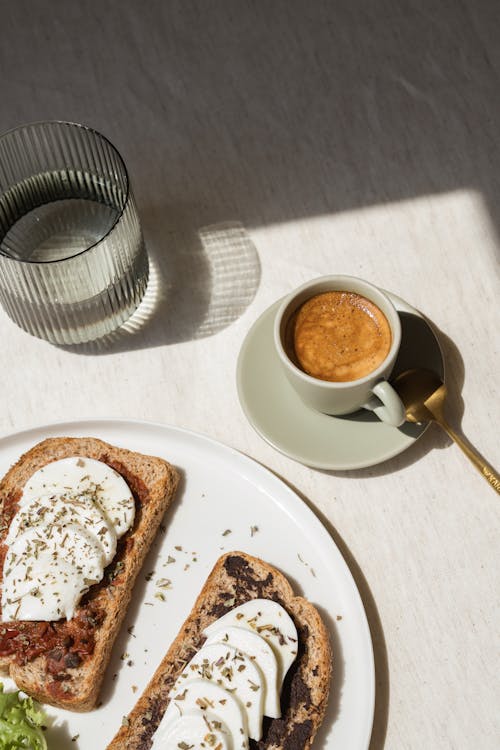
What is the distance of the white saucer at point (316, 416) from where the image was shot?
1.90m

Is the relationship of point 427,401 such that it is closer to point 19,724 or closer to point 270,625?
point 270,625

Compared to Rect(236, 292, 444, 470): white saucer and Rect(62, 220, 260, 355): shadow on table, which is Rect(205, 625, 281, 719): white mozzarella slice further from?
Rect(62, 220, 260, 355): shadow on table

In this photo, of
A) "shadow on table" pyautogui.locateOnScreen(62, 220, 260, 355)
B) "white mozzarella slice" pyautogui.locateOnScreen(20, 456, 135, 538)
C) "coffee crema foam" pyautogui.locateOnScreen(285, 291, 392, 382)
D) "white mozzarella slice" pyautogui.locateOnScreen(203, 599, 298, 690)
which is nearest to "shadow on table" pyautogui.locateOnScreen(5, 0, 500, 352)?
"shadow on table" pyautogui.locateOnScreen(62, 220, 260, 355)

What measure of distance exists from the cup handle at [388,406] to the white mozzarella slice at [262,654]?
0.53 meters

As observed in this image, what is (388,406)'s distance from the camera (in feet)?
5.88

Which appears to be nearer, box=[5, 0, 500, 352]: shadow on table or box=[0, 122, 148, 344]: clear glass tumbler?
box=[0, 122, 148, 344]: clear glass tumbler

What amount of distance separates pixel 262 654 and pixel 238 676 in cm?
7

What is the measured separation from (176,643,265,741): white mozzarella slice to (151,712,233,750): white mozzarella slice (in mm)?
55

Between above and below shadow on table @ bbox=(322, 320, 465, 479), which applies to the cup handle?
above

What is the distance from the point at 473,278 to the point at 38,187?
3.72 ft

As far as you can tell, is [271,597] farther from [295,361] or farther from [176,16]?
[176,16]

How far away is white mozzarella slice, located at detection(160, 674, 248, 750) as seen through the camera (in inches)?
63.7

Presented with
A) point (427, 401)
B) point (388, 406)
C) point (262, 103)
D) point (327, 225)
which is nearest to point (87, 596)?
point (388, 406)

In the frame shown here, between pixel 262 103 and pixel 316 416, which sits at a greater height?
pixel 262 103
